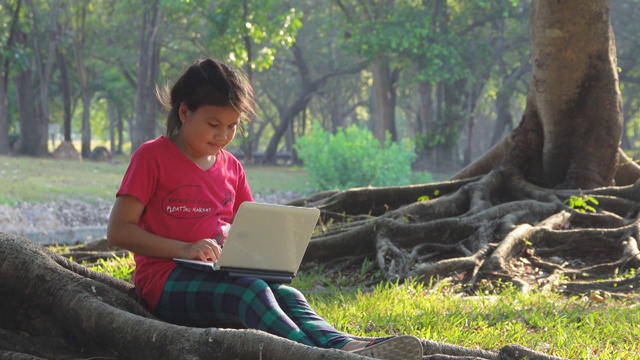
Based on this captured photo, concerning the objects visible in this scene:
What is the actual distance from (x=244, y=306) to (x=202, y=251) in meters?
0.32

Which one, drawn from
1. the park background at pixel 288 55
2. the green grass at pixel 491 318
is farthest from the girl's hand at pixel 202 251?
the park background at pixel 288 55

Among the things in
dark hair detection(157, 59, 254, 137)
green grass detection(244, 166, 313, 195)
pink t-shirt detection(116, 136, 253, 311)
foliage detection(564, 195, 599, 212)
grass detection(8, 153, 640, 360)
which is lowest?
green grass detection(244, 166, 313, 195)

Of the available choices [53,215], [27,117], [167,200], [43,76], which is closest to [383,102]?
[43,76]

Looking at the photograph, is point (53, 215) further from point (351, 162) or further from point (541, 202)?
point (541, 202)

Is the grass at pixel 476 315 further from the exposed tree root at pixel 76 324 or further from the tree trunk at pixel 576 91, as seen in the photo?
the tree trunk at pixel 576 91

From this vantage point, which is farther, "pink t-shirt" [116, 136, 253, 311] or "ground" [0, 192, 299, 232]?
"ground" [0, 192, 299, 232]

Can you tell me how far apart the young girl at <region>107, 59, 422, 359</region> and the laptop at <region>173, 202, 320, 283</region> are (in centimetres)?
6

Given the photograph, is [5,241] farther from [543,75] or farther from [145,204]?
[543,75]

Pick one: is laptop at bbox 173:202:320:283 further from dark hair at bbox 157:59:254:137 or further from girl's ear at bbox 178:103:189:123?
girl's ear at bbox 178:103:189:123

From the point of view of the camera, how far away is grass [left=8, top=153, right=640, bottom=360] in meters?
4.91

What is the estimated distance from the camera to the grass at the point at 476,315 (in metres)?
4.91

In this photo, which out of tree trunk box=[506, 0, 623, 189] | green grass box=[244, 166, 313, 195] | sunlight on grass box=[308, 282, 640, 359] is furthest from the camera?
green grass box=[244, 166, 313, 195]

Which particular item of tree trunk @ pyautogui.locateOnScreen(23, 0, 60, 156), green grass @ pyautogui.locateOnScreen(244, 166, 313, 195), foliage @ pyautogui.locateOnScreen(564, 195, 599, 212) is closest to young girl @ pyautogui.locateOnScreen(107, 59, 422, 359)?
foliage @ pyautogui.locateOnScreen(564, 195, 599, 212)

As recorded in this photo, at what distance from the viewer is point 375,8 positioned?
30422mm
